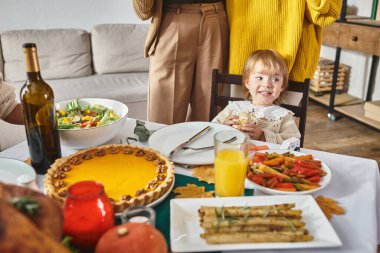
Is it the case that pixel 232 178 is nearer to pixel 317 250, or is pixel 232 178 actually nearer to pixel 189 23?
pixel 317 250

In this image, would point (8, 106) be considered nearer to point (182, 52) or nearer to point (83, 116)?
point (83, 116)

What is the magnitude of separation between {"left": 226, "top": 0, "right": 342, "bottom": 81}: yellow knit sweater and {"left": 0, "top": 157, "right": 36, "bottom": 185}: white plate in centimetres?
121

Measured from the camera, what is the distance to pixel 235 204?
912 mm

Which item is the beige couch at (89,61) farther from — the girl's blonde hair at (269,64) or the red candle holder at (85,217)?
the red candle holder at (85,217)

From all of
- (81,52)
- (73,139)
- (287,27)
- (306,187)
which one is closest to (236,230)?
(306,187)

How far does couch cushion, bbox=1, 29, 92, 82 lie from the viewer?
3.32 meters

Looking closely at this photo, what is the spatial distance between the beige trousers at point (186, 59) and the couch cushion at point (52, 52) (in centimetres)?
162

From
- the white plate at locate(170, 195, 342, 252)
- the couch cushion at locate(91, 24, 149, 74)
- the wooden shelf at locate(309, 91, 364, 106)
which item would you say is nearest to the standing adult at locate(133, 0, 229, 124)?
the white plate at locate(170, 195, 342, 252)

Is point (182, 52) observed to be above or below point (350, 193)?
above

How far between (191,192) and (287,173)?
0.27m

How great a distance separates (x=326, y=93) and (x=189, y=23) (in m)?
2.55

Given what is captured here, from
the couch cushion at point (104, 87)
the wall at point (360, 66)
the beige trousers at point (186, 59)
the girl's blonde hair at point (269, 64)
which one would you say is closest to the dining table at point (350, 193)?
the girl's blonde hair at point (269, 64)

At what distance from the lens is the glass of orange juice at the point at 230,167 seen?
95 centimetres

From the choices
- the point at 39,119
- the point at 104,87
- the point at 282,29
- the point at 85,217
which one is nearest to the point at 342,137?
the point at 282,29
